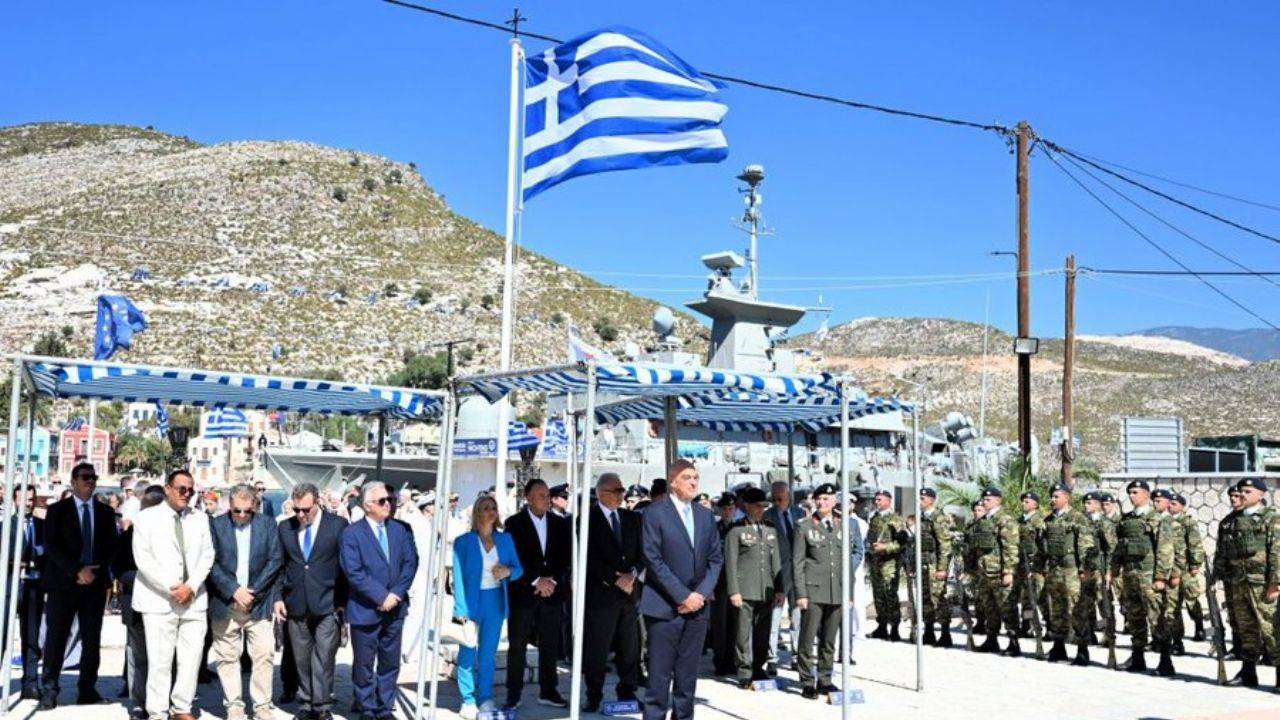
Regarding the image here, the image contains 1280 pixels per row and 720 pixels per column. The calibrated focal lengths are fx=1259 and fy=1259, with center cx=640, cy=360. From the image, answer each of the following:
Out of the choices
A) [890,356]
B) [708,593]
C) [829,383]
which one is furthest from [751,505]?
[890,356]

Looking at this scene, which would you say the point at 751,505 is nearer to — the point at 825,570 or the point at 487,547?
the point at 825,570

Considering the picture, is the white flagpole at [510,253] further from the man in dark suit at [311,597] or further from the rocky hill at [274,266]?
the rocky hill at [274,266]

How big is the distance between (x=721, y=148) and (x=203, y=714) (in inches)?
266

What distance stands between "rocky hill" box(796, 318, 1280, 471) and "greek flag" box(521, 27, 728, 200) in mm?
52382

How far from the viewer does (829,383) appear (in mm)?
10398

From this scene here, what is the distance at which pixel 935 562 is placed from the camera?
15.1 m

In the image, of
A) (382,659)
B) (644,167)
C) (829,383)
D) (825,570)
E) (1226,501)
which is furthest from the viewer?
(1226,501)

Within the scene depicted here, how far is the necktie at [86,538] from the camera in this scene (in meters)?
9.92

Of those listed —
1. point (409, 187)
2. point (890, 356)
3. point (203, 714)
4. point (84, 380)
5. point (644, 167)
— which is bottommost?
point (203, 714)

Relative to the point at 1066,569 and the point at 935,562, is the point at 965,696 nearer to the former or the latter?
the point at 1066,569

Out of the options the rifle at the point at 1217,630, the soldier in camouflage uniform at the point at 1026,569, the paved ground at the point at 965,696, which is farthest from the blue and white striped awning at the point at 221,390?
the rifle at the point at 1217,630

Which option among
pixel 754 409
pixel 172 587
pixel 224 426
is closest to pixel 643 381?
pixel 172 587

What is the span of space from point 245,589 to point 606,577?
2779mm

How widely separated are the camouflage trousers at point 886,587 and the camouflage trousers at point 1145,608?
2860 millimetres
